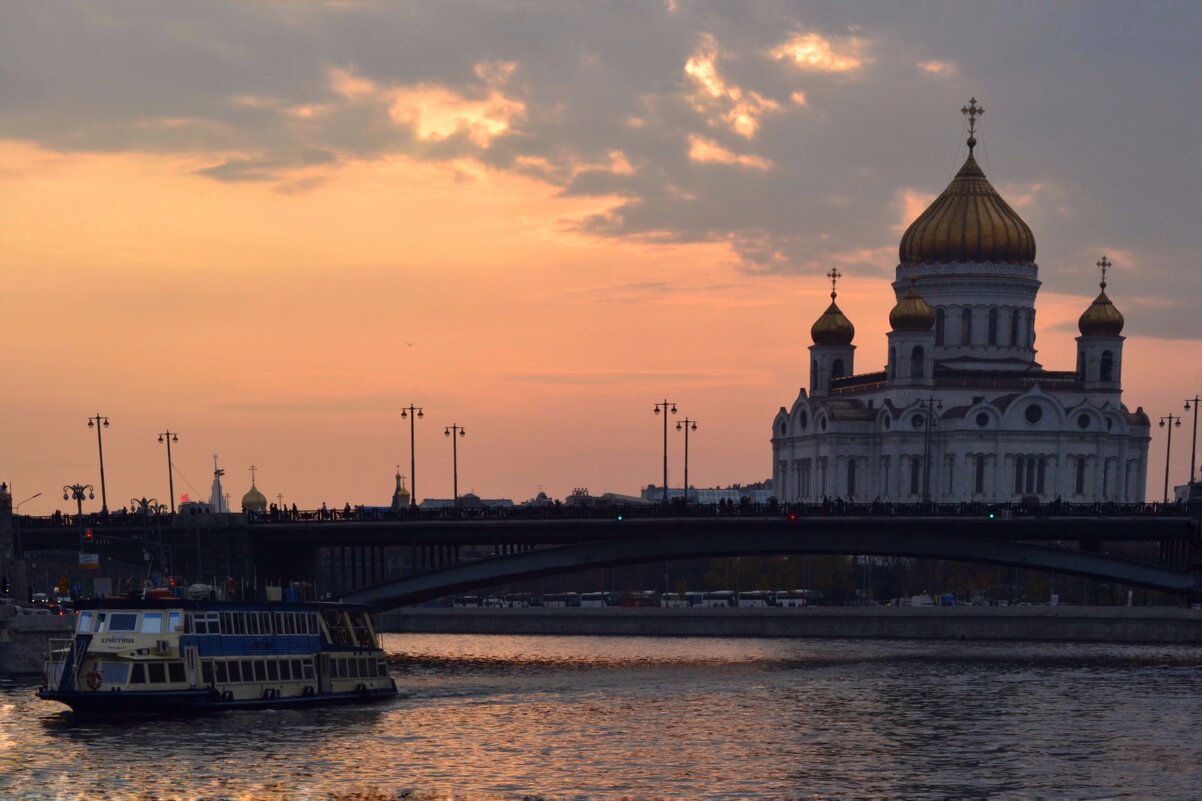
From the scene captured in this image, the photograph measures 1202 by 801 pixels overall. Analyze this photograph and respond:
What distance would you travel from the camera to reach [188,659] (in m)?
68.2

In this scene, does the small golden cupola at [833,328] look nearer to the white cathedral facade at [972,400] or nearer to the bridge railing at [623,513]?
the white cathedral facade at [972,400]

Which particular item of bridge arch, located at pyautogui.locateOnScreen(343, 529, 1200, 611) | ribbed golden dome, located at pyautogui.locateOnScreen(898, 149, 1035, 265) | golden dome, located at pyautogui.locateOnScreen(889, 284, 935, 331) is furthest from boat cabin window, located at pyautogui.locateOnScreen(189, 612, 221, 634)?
ribbed golden dome, located at pyautogui.locateOnScreen(898, 149, 1035, 265)

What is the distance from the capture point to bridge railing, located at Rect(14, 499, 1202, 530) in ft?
332

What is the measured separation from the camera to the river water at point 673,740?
5491cm

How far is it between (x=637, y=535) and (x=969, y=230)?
Result: 74.1m

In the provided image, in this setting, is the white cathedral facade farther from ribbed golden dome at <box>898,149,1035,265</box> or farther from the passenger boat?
the passenger boat

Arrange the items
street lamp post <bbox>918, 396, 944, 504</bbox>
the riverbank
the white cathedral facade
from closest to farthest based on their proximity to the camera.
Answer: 1. the riverbank
2. street lamp post <bbox>918, 396, 944, 504</bbox>
3. the white cathedral facade

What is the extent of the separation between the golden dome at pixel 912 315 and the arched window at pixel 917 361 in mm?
1592

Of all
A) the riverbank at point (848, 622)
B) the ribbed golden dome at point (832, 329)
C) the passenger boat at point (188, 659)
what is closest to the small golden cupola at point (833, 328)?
the ribbed golden dome at point (832, 329)

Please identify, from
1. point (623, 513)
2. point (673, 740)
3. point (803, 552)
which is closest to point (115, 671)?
point (673, 740)

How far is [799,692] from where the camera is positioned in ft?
261

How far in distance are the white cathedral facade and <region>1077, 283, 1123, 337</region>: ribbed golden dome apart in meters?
0.10

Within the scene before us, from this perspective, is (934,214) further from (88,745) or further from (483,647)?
(88,745)

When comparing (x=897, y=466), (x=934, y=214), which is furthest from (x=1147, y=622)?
(x=934, y=214)
